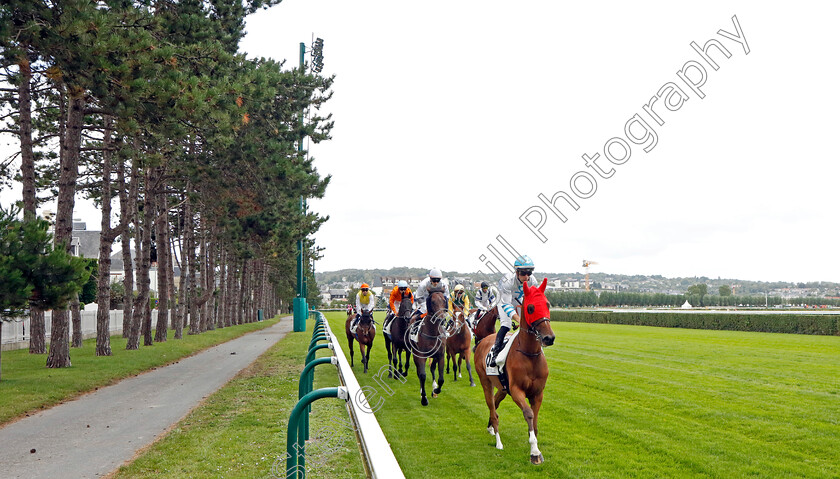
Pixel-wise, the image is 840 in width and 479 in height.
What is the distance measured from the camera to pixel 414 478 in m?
6.59

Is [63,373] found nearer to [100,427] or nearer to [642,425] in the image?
[100,427]

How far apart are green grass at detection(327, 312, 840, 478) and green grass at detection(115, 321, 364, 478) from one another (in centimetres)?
78

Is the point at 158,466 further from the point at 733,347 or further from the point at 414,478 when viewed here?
the point at 733,347

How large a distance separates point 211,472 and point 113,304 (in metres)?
41.6

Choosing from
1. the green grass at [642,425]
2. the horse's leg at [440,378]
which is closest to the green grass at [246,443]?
the green grass at [642,425]

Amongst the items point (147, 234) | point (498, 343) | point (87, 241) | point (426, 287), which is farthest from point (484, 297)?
point (87, 241)

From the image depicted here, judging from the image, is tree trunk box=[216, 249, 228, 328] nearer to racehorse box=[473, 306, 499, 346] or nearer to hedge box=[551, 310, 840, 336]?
hedge box=[551, 310, 840, 336]

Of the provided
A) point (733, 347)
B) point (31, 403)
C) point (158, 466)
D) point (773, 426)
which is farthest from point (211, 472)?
point (733, 347)

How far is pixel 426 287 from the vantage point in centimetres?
1188

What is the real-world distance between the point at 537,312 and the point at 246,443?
13.0 ft

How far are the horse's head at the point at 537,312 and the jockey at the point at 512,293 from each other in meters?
0.33

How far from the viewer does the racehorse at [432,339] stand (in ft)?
36.4

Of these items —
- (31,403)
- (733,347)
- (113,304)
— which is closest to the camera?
(31,403)

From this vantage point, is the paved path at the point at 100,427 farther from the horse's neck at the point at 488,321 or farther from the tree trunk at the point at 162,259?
the tree trunk at the point at 162,259
